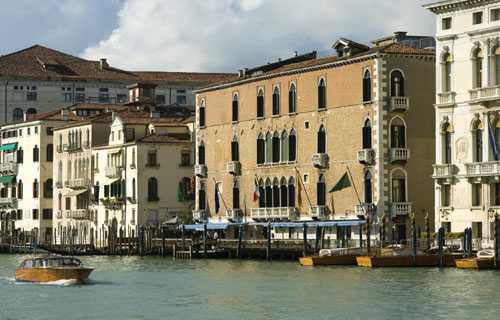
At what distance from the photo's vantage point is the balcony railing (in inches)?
2451

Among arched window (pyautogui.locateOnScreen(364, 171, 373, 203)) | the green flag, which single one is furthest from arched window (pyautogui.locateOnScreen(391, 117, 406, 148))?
the green flag

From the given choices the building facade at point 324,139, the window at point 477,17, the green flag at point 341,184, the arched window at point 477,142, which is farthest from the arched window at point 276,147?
the window at point 477,17

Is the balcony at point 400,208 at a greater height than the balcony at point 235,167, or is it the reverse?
the balcony at point 235,167

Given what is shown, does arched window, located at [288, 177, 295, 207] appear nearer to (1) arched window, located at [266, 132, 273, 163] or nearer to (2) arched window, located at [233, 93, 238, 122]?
(1) arched window, located at [266, 132, 273, 163]

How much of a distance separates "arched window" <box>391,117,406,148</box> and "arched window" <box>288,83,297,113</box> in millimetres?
7367

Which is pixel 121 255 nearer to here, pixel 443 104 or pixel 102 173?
pixel 102 173

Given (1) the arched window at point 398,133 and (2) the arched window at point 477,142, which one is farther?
(1) the arched window at point 398,133

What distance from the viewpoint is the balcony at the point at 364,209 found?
2635 inches

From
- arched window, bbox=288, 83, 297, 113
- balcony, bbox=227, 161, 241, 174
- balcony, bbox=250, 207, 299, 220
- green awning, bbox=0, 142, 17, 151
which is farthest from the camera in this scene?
green awning, bbox=0, 142, 17, 151

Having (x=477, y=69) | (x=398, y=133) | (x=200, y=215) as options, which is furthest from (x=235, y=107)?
(x=477, y=69)

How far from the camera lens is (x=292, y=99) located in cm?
7312

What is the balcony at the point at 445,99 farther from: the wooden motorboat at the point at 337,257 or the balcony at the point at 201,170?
the balcony at the point at 201,170

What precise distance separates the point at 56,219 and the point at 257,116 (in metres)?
28.5

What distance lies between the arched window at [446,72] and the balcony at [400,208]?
6.59 metres
